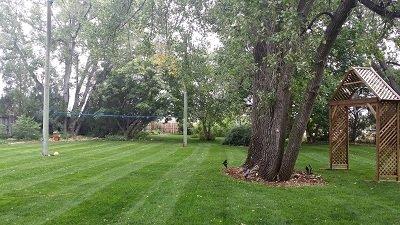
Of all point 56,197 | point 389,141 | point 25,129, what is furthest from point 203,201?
point 25,129

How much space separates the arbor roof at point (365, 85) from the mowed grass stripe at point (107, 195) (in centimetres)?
605

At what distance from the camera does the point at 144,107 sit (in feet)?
96.5

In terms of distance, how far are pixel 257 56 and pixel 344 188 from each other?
437 cm

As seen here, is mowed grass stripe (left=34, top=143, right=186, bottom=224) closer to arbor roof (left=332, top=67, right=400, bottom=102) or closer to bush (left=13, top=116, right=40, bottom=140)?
arbor roof (left=332, top=67, right=400, bottom=102)

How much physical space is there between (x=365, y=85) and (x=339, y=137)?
9.34 feet

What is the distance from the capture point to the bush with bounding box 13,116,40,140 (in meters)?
27.8

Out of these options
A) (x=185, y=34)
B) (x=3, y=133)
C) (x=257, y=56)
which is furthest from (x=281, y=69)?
(x=3, y=133)

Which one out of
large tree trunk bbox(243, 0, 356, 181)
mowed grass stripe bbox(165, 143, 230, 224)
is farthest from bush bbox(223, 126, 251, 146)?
mowed grass stripe bbox(165, 143, 230, 224)

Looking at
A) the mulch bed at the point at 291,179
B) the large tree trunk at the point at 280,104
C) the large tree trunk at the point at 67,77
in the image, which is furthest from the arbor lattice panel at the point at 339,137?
the large tree trunk at the point at 67,77

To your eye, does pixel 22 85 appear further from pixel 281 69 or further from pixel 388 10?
pixel 388 10

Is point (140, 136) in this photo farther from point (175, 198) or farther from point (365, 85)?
point (175, 198)

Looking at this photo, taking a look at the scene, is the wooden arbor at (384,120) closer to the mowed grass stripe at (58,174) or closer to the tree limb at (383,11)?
the tree limb at (383,11)

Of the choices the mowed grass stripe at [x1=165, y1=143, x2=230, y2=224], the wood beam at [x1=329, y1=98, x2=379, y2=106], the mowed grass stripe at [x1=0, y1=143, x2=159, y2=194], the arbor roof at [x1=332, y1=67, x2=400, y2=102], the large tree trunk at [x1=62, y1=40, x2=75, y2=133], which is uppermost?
the large tree trunk at [x1=62, y1=40, x2=75, y2=133]

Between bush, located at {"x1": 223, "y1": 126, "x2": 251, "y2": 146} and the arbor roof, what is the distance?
12.7m
